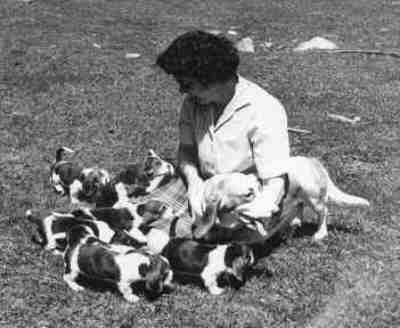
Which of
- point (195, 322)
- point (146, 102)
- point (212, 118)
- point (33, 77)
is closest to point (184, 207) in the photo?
point (212, 118)

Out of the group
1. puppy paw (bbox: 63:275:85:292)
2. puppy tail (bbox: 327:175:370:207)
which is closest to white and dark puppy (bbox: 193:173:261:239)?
puppy tail (bbox: 327:175:370:207)

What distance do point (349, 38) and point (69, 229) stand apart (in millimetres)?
11644

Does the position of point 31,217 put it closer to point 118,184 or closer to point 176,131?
point 118,184

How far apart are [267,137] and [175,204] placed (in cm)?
150

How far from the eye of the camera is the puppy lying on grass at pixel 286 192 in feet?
20.4

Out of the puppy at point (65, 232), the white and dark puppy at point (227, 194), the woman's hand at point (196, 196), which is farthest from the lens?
the puppy at point (65, 232)

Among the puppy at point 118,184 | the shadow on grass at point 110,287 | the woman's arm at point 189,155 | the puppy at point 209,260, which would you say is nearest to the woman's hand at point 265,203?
the puppy at point 209,260

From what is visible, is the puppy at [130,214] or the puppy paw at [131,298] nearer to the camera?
the puppy paw at [131,298]

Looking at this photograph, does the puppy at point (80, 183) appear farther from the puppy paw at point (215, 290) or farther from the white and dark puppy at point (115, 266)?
the puppy paw at point (215, 290)

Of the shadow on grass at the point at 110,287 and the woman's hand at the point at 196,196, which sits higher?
the woman's hand at the point at 196,196

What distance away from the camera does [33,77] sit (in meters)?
13.2

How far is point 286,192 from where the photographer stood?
6559 mm

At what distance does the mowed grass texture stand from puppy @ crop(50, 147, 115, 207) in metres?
0.16

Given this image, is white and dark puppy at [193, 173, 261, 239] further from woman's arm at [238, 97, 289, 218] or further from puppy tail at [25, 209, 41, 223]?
puppy tail at [25, 209, 41, 223]
